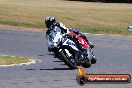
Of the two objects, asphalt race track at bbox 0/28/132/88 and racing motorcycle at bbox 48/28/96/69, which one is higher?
racing motorcycle at bbox 48/28/96/69

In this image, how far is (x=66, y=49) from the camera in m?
12.2

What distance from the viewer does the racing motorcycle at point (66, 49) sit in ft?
35.4

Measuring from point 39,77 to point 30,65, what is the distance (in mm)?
3633

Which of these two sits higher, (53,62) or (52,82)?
(52,82)

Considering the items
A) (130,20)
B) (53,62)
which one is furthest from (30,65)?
(130,20)

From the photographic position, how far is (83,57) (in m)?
10.5

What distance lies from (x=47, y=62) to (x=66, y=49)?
19.3 ft

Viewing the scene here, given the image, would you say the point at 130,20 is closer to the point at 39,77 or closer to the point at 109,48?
the point at 109,48

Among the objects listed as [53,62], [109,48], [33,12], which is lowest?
[33,12]

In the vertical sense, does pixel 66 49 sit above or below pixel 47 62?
above

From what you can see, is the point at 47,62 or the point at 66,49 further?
the point at 47,62

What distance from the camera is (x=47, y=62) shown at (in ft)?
59.2

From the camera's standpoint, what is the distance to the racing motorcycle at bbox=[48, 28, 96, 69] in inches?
425

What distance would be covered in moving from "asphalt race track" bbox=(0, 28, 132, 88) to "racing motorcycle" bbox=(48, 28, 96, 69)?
541 millimetres
